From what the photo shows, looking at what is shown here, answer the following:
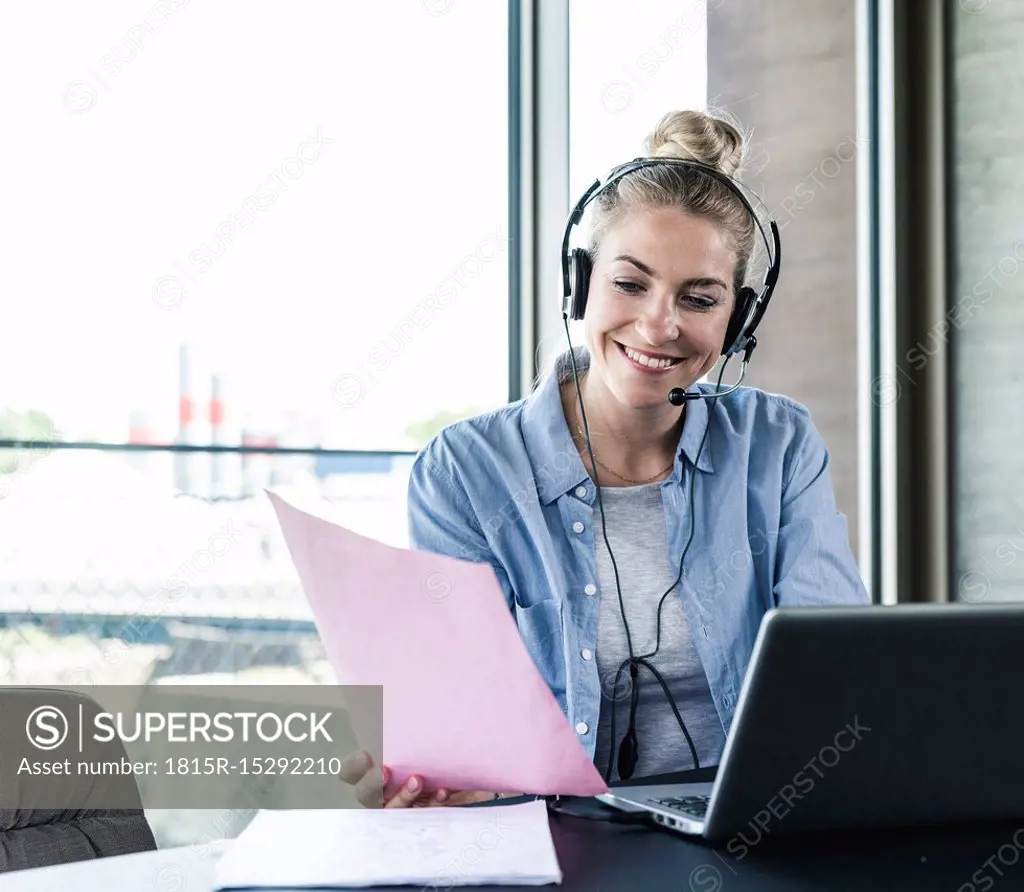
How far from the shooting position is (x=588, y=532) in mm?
1358

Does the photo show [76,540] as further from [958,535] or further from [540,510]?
[958,535]

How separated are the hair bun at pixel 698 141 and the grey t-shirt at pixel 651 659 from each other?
0.49 meters

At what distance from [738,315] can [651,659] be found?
49 centimetres

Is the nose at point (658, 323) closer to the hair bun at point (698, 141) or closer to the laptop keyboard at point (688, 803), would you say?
the hair bun at point (698, 141)

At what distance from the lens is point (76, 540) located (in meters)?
1.73

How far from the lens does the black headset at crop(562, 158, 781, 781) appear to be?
125 centimetres

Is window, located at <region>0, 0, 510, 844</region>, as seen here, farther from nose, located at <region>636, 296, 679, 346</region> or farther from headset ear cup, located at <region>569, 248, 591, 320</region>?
nose, located at <region>636, 296, 679, 346</region>

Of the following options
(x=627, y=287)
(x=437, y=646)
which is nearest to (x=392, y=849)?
(x=437, y=646)

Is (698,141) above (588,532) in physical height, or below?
above

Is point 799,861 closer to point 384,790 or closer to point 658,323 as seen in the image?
point 384,790

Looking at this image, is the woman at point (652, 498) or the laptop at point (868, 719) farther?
the woman at point (652, 498)

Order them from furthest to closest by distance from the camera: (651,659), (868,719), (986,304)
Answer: (986,304)
(651,659)
(868,719)

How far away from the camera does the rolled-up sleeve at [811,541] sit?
1.30 m

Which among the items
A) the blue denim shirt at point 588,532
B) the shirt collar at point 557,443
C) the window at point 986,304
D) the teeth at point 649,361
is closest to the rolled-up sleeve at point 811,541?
the blue denim shirt at point 588,532
